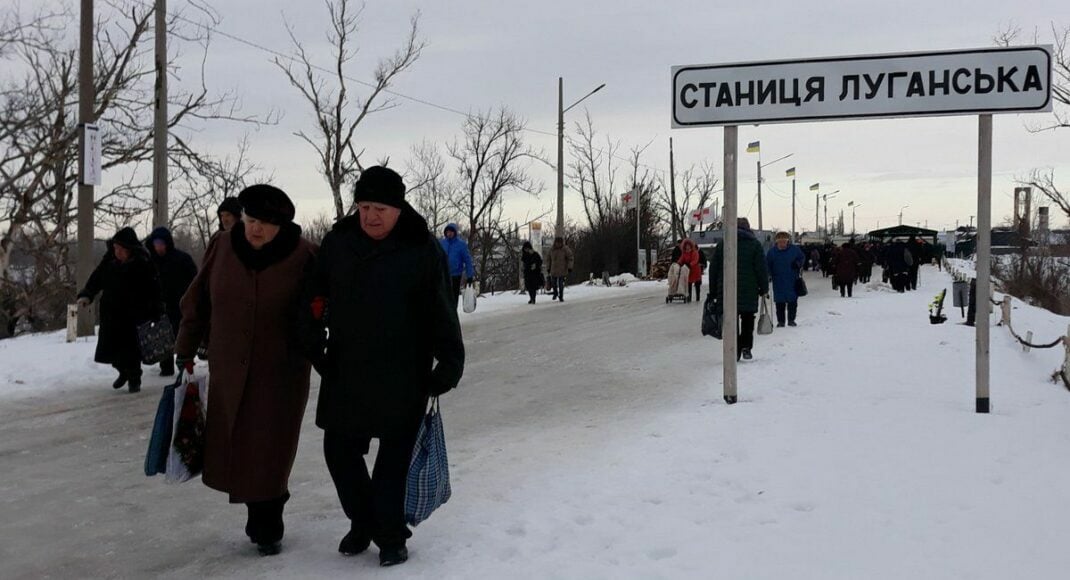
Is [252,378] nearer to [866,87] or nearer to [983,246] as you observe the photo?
[866,87]

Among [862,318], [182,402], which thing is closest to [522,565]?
[182,402]

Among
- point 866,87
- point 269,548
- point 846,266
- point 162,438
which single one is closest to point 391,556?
point 269,548

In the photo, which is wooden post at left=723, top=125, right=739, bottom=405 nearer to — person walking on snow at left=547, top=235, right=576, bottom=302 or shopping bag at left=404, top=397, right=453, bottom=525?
shopping bag at left=404, top=397, right=453, bottom=525

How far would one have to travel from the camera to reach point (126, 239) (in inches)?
371

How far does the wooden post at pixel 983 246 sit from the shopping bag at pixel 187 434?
227 inches

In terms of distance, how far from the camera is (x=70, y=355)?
11.3 metres

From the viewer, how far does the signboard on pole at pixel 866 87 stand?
6918mm

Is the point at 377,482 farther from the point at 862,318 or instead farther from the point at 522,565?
the point at 862,318

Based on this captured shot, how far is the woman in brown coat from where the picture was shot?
168 inches

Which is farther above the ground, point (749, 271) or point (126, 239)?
point (126, 239)

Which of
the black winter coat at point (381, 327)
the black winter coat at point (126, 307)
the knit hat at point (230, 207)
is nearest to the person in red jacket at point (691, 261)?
the black winter coat at point (126, 307)

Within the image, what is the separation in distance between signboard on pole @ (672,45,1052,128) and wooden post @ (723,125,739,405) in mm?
288

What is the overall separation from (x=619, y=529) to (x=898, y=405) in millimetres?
4107

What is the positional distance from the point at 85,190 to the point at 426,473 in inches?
442
